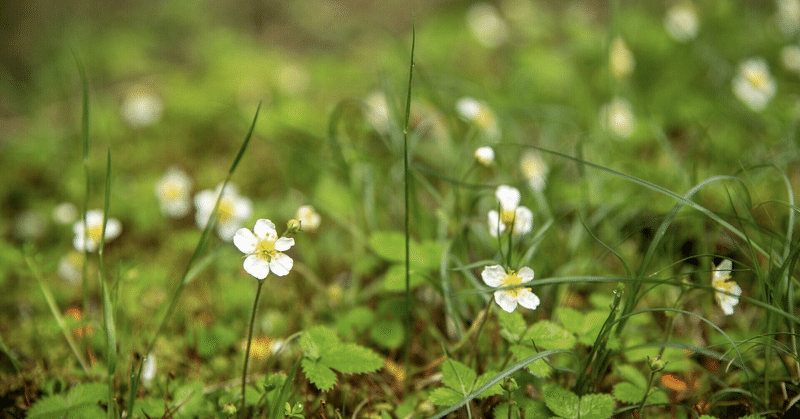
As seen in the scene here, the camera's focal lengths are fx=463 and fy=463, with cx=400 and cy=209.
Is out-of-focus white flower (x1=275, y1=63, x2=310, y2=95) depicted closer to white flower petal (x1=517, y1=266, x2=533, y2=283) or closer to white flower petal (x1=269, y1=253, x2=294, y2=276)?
white flower petal (x1=269, y1=253, x2=294, y2=276)

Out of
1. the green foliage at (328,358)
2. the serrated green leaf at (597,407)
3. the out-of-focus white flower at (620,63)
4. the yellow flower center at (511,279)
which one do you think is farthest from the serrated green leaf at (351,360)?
the out-of-focus white flower at (620,63)

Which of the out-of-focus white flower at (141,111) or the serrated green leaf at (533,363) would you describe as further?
the out-of-focus white flower at (141,111)

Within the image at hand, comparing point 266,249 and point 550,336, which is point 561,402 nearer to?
point 550,336

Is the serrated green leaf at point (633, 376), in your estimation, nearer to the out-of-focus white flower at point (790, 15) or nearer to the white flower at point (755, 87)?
the white flower at point (755, 87)

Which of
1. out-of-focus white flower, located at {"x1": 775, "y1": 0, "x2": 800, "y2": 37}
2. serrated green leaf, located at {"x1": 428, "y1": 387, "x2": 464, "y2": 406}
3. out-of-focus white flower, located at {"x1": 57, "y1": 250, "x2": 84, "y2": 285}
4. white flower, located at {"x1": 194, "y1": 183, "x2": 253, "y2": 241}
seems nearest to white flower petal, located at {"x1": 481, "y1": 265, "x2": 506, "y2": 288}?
serrated green leaf, located at {"x1": 428, "y1": 387, "x2": 464, "y2": 406}

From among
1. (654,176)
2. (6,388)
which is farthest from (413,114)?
(6,388)

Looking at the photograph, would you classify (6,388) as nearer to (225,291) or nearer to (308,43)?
(225,291)

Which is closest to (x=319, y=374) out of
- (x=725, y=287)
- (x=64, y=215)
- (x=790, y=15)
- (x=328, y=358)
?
(x=328, y=358)
